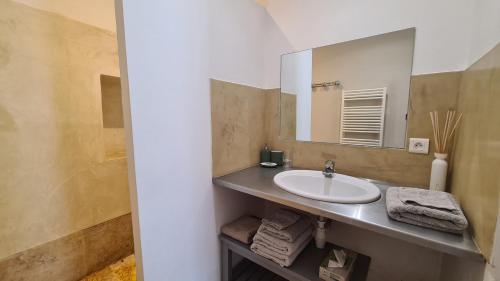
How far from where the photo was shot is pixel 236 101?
123 centimetres

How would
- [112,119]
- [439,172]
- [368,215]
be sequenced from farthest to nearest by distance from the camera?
[112,119]
[439,172]
[368,215]

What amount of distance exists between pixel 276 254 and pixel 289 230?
Answer: 14 centimetres

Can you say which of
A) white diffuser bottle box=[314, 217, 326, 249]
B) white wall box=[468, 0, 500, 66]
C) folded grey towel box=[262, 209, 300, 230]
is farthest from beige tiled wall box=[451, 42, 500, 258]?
folded grey towel box=[262, 209, 300, 230]

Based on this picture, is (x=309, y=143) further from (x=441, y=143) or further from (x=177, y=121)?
(x=177, y=121)

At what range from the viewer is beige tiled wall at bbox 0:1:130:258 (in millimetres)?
1021

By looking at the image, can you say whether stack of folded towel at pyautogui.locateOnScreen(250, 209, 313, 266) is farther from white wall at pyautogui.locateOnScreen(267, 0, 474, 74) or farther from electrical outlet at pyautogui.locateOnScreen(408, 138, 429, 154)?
white wall at pyautogui.locateOnScreen(267, 0, 474, 74)

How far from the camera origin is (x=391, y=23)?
1.01 metres

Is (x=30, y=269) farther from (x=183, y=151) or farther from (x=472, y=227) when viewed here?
(x=472, y=227)

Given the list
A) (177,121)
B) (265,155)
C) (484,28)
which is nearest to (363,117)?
(484,28)

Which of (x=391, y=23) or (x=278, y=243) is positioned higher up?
(x=391, y=23)

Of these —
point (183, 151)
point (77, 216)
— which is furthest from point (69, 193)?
point (183, 151)

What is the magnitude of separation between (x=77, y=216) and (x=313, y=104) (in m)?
1.76

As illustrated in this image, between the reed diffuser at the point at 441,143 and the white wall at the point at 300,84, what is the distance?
0.64 meters

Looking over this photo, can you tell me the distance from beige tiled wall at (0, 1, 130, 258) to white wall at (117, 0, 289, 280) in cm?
82
